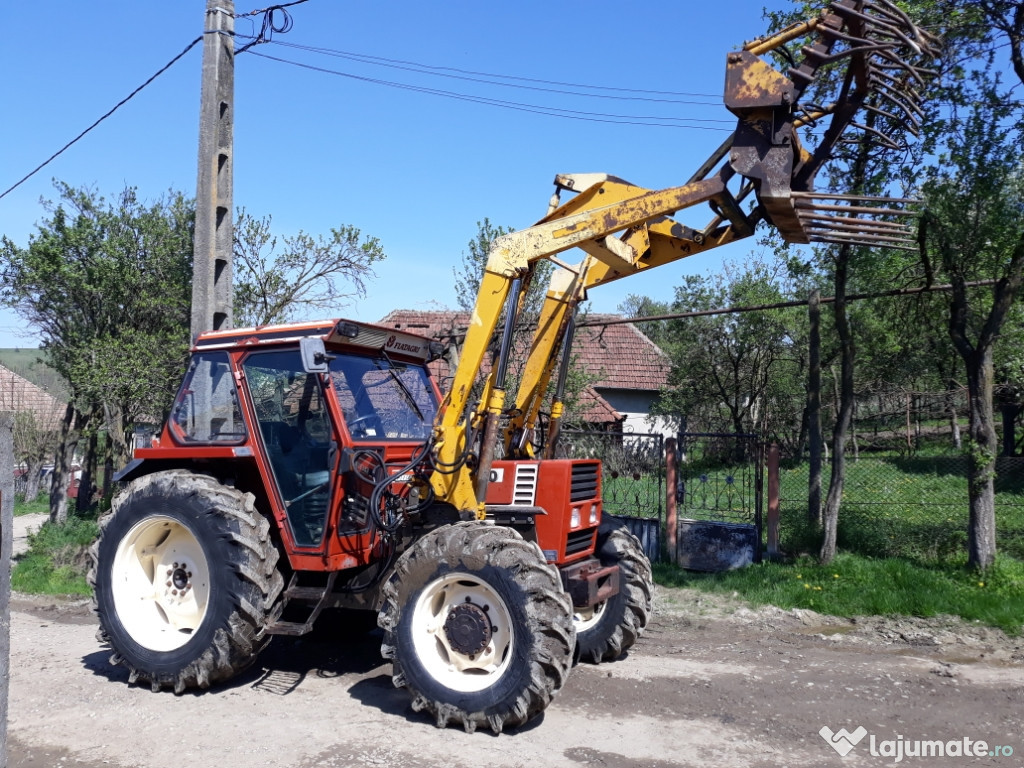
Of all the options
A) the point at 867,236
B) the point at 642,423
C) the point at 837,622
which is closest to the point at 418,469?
the point at 867,236

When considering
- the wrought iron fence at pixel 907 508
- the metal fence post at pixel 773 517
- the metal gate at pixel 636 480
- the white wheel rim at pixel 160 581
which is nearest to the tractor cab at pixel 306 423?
the white wheel rim at pixel 160 581

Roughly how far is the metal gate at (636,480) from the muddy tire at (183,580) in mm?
4677

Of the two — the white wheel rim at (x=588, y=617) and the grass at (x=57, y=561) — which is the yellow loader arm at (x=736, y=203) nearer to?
the white wheel rim at (x=588, y=617)

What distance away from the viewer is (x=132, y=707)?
5.74 metres

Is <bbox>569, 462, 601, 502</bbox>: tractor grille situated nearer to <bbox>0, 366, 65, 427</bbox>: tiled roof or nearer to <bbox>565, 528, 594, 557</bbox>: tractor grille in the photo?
<bbox>565, 528, 594, 557</bbox>: tractor grille

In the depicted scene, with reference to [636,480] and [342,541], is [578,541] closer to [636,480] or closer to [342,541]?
[342,541]

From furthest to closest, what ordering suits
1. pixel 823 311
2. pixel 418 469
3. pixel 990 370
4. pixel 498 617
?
pixel 823 311
pixel 990 370
pixel 418 469
pixel 498 617

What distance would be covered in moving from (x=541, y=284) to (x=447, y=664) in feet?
23.8

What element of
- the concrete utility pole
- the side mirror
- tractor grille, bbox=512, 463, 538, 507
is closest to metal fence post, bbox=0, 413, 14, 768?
the side mirror

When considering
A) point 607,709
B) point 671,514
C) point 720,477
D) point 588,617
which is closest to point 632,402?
point 720,477

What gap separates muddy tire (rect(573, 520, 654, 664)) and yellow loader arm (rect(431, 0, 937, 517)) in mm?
1411

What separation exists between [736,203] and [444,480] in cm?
264

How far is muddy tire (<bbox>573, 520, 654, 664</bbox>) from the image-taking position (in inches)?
260

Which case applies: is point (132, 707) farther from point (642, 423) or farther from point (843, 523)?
point (642, 423)
